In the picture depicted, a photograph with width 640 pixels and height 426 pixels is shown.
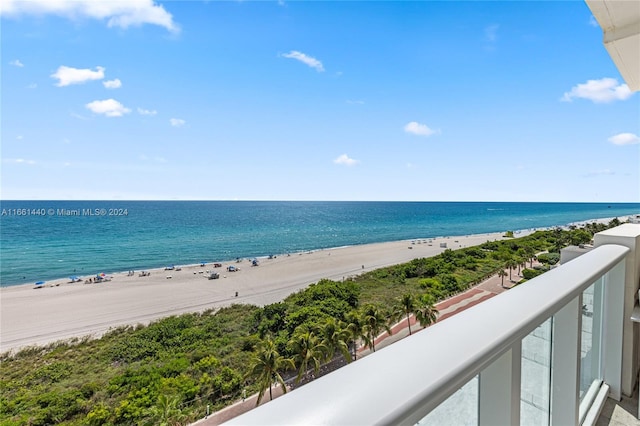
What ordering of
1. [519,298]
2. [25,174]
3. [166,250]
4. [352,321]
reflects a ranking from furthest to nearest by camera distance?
[25,174], [166,250], [352,321], [519,298]

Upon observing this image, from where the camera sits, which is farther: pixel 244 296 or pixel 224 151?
pixel 224 151

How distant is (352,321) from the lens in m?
11.1

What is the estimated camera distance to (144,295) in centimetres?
1906

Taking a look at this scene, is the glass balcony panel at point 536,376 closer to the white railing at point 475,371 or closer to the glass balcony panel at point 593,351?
the white railing at point 475,371

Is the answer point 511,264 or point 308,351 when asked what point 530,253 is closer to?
point 511,264

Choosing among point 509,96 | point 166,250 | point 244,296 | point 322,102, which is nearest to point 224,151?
point 166,250

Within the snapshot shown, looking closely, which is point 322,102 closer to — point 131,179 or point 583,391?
point 583,391

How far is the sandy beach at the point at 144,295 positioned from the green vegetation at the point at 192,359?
1.85 m

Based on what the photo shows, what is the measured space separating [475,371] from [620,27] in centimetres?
203

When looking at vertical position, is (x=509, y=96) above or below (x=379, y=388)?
above

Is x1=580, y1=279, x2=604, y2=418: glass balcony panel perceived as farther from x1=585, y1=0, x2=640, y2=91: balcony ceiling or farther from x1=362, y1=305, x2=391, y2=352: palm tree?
x1=362, y1=305, x2=391, y2=352: palm tree

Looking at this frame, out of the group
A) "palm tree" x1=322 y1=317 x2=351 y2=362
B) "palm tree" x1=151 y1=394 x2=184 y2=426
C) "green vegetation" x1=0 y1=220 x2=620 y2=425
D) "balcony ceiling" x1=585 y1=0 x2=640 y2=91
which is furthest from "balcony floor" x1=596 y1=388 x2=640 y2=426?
"palm tree" x1=151 y1=394 x2=184 y2=426

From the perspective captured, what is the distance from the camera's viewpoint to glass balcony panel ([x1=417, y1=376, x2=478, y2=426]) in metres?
0.48

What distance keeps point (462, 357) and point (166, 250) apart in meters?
37.2
